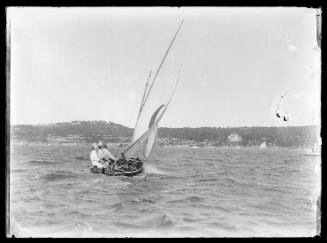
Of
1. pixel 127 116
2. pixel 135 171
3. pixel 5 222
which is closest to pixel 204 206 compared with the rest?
pixel 135 171

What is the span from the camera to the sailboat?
582 cm

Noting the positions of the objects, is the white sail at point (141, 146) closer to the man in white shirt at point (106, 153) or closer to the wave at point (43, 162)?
the man in white shirt at point (106, 153)

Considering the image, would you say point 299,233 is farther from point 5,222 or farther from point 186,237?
point 5,222

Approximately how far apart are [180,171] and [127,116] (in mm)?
887

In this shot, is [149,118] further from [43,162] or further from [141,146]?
[43,162]

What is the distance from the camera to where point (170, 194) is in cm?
572

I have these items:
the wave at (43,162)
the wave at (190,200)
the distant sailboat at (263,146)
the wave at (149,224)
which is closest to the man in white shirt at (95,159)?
the wave at (43,162)

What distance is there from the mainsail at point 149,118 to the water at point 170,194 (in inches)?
6.4

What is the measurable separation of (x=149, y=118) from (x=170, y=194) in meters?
0.90

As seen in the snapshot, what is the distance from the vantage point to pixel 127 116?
19.0 feet

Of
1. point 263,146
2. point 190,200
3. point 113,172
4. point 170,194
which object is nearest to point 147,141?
point 113,172

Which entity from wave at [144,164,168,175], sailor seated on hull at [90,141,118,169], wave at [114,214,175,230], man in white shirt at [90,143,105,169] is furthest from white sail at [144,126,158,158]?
wave at [114,214,175,230]

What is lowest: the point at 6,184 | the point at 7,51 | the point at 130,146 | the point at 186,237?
the point at 186,237

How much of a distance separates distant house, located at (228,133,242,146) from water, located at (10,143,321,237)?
9cm
